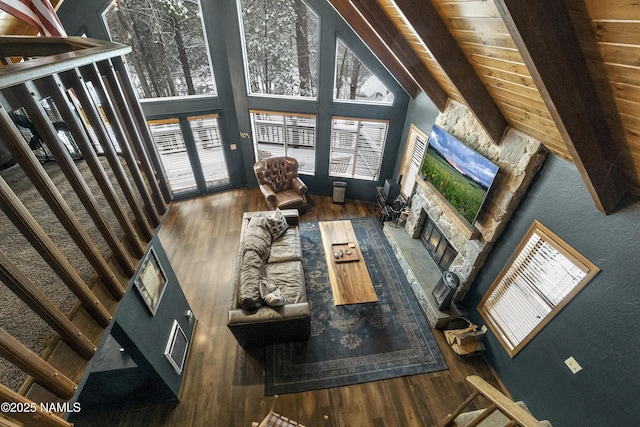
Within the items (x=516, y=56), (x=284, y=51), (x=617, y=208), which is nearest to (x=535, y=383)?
(x=617, y=208)

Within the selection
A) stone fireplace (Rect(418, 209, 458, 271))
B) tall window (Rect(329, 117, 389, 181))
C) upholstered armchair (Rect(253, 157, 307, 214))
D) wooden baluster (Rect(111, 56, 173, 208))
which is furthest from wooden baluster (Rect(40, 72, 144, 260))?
tall window (Rect(329, 117, 389, 181))

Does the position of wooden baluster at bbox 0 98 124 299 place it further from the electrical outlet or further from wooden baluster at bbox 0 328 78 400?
the electrical outlet

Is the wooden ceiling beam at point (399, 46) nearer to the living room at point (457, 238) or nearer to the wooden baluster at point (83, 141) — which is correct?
the living room at point (457, 238)

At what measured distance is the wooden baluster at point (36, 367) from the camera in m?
0.95

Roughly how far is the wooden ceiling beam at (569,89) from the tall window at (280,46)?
454cm

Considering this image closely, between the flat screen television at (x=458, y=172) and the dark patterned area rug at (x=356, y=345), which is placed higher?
the flat screen television at (x=458, y=172)

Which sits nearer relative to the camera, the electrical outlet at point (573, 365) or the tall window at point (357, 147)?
the electrical outlet at point (573, 365)

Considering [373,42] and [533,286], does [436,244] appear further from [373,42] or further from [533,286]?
[373,42]

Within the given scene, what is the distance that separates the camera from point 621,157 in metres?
1.93

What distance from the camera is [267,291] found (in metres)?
3.46

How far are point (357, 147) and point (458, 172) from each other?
2791mm

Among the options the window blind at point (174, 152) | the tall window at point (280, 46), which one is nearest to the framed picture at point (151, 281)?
the window blind at point (174, 152)

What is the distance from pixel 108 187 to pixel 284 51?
5.04 metres

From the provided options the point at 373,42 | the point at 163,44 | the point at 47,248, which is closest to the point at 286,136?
the point at 373,42
